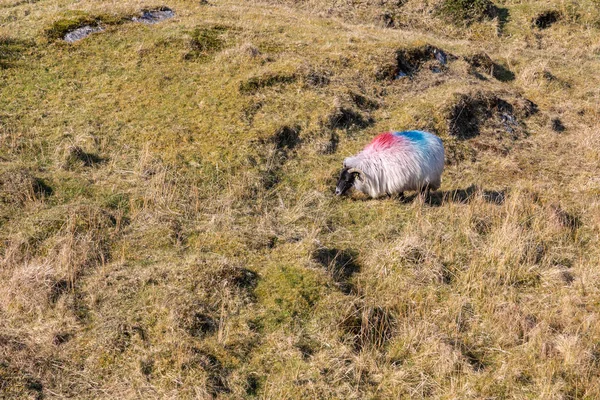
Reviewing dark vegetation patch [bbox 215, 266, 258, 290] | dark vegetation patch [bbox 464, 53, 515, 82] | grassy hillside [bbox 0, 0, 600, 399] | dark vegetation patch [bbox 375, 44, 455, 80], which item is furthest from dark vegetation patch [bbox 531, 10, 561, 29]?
dark vegetation patch [bbox 215, 266, 258, 290]

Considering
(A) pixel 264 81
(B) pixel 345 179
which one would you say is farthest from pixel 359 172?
(A) pixel 264 81

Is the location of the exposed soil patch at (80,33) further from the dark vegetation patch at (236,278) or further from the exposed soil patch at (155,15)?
the dark vegetation patch at (236,278)

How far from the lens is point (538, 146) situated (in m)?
14.9

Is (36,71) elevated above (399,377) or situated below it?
above

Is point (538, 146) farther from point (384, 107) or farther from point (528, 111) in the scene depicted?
point (384, 107)

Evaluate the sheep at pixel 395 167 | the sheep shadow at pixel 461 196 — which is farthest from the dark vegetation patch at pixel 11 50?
the sheep shadow at pixel 461 196

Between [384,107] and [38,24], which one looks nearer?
[384,107]

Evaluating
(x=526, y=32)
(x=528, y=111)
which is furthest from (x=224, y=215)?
(x=526, y=32)

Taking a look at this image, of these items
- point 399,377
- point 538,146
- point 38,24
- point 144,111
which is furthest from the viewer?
point 38,24

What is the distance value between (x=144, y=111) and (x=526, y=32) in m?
18.5

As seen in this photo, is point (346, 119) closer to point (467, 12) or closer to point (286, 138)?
point (286, 138)

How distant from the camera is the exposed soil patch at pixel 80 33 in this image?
55.4 feet

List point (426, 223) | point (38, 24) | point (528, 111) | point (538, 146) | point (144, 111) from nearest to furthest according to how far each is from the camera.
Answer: point (426, 223) < point (144, 111) < point (538, 146) < point (528, 111) < point (38, 24)

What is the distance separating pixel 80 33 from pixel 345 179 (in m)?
11.0
